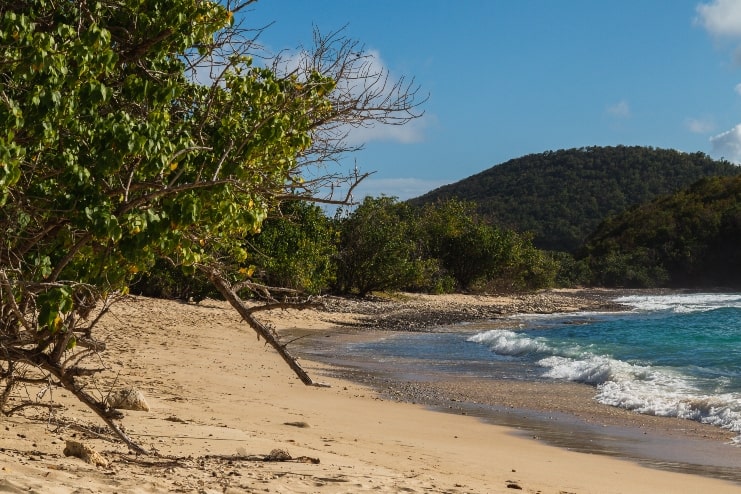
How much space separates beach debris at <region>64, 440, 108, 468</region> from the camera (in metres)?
5.52

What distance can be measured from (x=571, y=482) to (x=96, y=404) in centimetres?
403

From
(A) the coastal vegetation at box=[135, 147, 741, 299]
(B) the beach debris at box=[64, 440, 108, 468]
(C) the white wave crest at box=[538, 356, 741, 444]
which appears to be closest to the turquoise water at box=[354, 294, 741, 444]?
(C) the white wave crest at box=[538, 356, 741, 444]

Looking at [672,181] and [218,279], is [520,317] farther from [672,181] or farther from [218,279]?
[672,181]

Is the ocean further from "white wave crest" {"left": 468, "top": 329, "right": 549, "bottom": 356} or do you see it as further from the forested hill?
the forested hill

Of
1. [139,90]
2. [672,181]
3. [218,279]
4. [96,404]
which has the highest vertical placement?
[672,181]

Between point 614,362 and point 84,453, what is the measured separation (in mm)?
12544

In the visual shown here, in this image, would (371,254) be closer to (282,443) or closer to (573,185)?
(282,443)

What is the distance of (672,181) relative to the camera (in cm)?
11300

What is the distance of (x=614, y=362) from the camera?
1611cm

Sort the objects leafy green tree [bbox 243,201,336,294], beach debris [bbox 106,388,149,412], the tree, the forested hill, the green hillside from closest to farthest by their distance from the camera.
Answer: the tree, beach debris [bbox 106,388,149,412], leafy green tree [bbox 243,201,336,294], the green hillside, the forested hill

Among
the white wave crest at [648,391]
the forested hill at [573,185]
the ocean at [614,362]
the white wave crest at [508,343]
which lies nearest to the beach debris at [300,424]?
the ocean at [614,362]

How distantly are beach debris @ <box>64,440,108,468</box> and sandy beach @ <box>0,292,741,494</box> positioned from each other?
0.14 ft

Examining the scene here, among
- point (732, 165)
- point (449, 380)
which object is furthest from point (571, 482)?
point (732, 165)

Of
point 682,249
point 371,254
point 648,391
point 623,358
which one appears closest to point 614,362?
point 623,358
